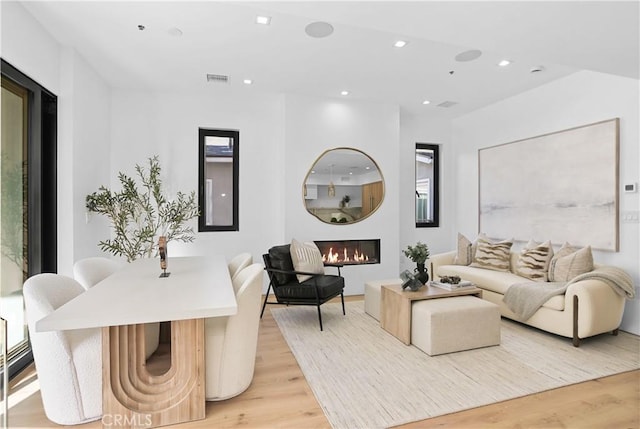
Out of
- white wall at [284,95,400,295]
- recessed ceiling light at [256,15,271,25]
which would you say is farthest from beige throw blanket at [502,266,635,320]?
recessed ceiling light at [256,15,271,25]

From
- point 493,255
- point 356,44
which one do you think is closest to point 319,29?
point 356,44

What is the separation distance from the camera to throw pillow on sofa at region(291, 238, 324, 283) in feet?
12.6

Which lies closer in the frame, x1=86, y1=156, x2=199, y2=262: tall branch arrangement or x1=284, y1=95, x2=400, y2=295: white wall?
x1=86, y1=156, x2=199, y2=262: tall branch arrangement

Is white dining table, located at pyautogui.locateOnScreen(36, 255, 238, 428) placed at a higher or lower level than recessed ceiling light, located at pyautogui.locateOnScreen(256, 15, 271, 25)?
lower

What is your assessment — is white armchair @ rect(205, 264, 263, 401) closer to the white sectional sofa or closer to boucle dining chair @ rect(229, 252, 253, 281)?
boucle dining chair @ rect(229, 252, 253, 281)

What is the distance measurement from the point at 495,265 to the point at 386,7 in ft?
11.9

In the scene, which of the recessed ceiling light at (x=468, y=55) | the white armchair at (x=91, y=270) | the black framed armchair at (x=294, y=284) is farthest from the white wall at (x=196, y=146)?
the recessed ceiling light at (x=468, y=55)

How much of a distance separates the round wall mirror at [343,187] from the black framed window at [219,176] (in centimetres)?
107

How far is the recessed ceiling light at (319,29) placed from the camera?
9.93 feet

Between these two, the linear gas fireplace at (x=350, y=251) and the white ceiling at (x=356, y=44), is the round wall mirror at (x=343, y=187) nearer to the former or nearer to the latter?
the linear gas fireplace at (x=350, y=251)

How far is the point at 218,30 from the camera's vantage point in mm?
3137

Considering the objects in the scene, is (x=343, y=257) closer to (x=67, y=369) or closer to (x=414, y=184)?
(x=414, y=184)

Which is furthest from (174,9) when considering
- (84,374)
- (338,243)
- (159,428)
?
(338,243)

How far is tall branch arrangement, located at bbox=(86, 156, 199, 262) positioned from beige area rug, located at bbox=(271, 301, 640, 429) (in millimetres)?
2063
